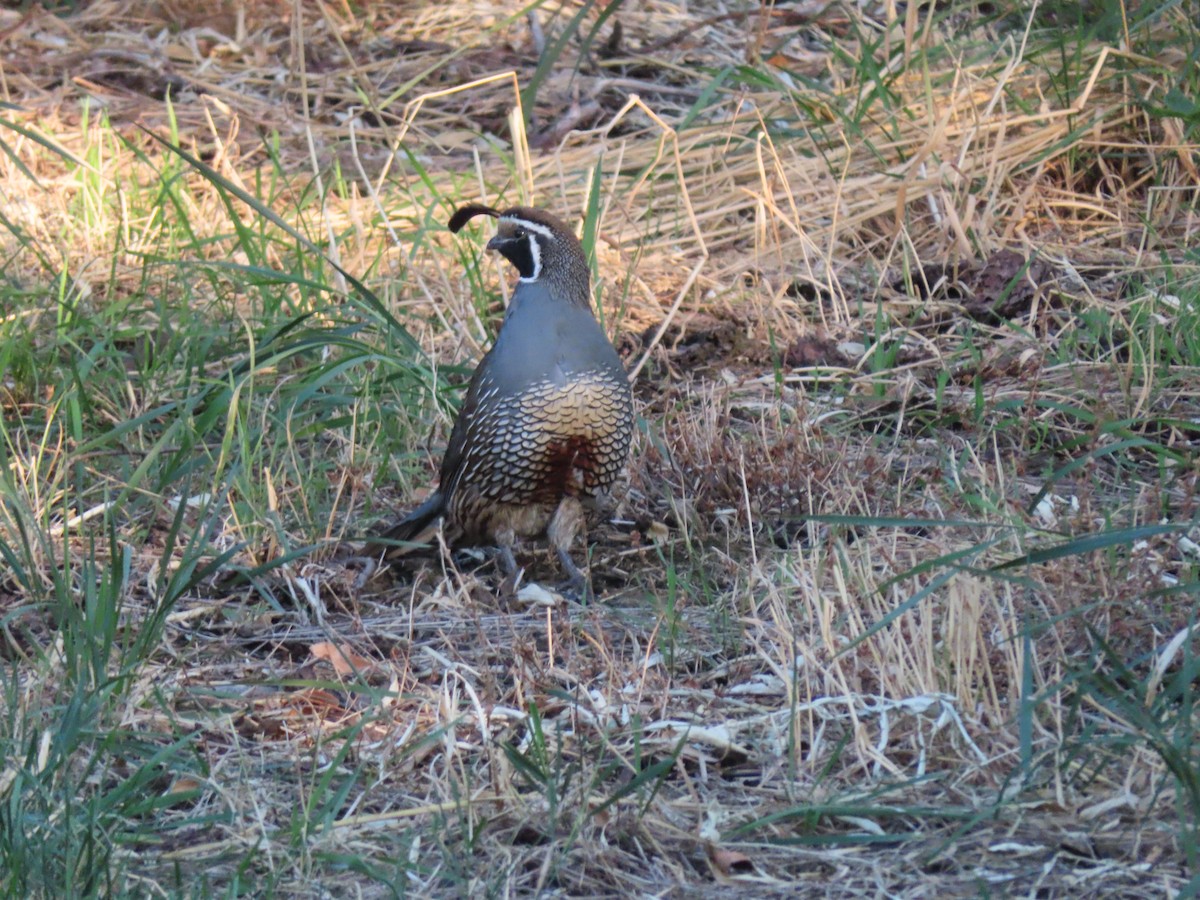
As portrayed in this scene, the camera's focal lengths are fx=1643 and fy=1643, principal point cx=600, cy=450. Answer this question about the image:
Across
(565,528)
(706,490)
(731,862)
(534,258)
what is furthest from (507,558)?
(731,862)

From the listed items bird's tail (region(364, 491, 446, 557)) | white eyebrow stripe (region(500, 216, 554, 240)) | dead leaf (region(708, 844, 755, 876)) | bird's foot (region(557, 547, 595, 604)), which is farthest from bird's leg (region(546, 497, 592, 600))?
dead leaf (region(708, 844, 755, 876))

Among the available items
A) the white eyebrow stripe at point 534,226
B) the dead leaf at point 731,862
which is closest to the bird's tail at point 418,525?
the white eyebrow stripe at point 534,226

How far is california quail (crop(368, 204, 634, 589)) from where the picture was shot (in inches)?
167

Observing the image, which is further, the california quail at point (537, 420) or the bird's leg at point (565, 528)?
the bird's leg at point (565, 528)

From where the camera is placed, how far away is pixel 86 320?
5199 millimetres

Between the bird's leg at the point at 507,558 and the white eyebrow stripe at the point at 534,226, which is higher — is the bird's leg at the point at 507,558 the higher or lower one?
the lower one

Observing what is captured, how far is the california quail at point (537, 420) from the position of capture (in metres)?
4.25

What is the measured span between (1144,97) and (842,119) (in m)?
1.12

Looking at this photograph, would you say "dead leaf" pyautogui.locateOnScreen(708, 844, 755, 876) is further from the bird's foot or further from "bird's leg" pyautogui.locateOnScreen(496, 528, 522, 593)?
"bird's leg" pyautogui.locateOnScreen(496, 528, 522, 593)

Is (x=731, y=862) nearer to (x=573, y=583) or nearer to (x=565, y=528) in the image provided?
(x=573, y=583)

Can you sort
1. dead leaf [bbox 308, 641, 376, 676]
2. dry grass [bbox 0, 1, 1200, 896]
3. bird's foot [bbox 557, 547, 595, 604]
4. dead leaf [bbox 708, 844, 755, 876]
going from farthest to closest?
bird's foot [bbox 557, 547, 595, 604], dead leaf [bbox 308, 641, 376, 676], dry grass [bbox 0, 1, 1200, 896], dead leaf [bbox 708, 844, 755, 876]

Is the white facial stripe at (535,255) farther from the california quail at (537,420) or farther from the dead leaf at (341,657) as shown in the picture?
the dead leaf at (341,657)

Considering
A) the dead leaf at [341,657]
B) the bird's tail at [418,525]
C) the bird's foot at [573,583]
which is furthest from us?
the bird's tail at [418,525]

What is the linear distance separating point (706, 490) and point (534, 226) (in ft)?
2.80
